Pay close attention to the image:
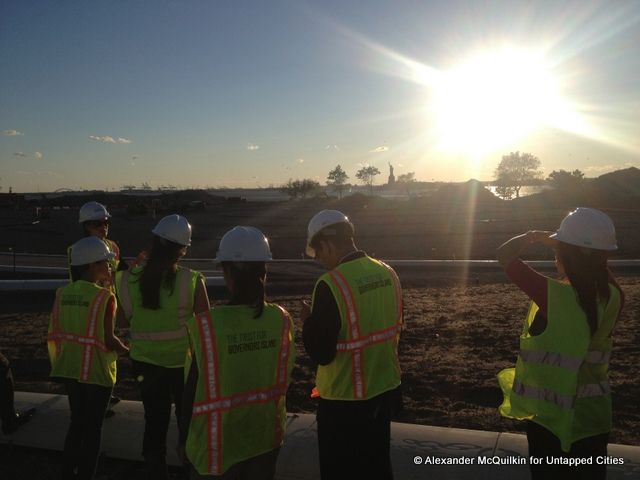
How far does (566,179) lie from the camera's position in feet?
220

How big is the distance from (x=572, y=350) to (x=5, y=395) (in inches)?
183

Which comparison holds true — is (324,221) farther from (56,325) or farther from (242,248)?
(56,325)

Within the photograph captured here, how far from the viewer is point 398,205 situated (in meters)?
53.1

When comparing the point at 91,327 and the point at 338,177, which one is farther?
the point at 338,177

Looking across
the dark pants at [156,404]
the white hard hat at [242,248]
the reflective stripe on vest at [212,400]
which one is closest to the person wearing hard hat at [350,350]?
the white hard hat at [242,248]

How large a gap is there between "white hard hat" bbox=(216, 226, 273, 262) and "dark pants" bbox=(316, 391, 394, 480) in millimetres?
953

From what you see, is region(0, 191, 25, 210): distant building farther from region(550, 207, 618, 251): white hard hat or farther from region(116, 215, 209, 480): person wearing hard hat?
region(550, 207, 618, 251): white hard hat

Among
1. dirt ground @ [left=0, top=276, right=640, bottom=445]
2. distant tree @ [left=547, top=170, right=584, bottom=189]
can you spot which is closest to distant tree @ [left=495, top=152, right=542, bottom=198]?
distant tree @ [left=547, top=170, right=584, bottom=189]

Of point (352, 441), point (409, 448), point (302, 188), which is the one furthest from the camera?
point (302, 188)

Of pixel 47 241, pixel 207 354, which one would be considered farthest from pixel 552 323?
pixel 47 241

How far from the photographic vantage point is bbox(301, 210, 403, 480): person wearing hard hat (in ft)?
9.00

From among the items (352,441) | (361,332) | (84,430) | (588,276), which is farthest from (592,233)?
(84,430)

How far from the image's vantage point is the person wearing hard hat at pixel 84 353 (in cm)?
352

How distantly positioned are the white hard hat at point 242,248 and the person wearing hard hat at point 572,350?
53.6 inches
